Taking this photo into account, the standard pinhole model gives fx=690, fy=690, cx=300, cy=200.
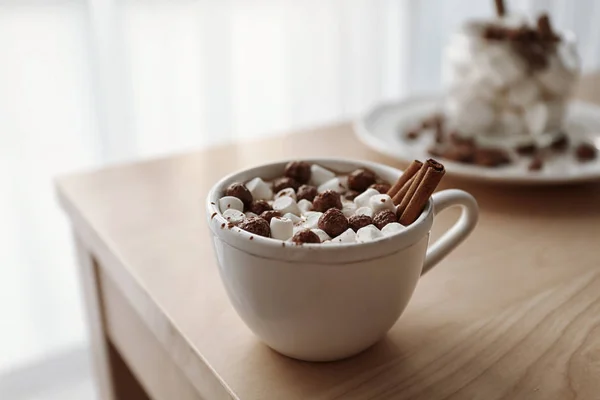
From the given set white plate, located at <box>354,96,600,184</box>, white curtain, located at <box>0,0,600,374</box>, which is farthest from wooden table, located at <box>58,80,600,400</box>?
white curtain, located at <box>0,0,600,374</box>

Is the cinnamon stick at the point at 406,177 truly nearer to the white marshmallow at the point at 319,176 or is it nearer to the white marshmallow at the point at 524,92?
the white marshmallow at the point at 319,176

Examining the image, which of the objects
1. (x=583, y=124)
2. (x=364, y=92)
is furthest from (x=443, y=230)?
(x=364, y=92)

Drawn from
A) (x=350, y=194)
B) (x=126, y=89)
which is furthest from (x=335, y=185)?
(x=126, y=89)

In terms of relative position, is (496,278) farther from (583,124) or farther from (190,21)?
(190,21)

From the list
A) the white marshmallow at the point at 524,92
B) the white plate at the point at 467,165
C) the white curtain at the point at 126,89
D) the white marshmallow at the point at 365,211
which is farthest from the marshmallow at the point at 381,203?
the white curtain at the point at 126,89

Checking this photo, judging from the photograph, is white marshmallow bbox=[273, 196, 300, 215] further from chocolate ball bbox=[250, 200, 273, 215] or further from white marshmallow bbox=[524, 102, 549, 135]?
white marshmallow bbox=[524, 102, 549, 135]

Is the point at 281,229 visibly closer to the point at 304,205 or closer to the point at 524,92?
the point at 304,205
